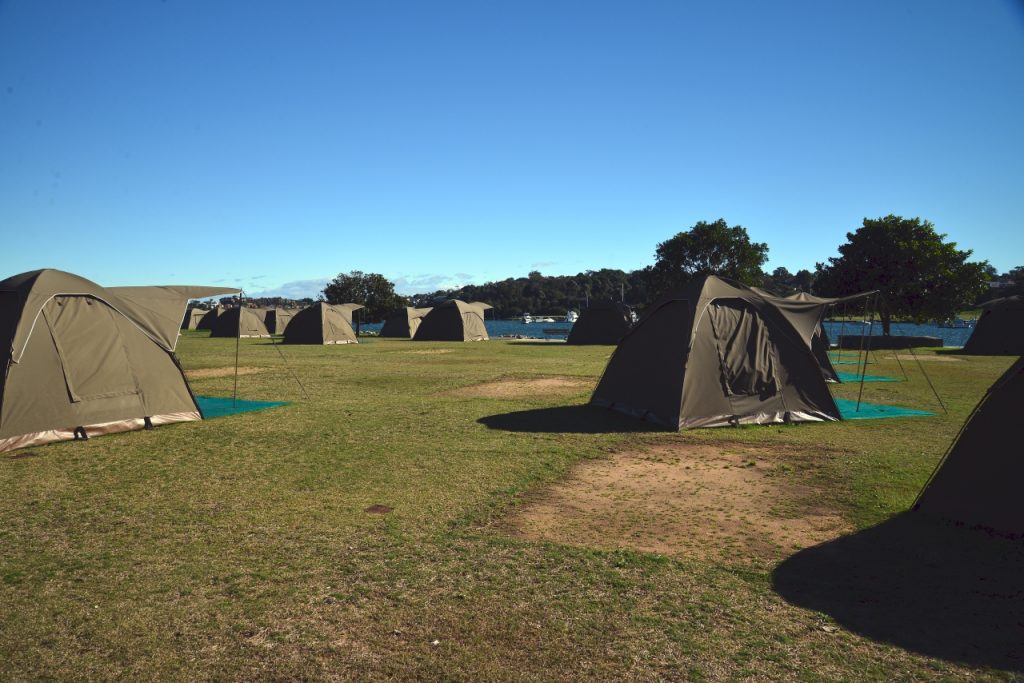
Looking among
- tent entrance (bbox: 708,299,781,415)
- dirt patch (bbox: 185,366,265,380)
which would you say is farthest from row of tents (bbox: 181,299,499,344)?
tent entrance (bbox: 708,299,781,415)

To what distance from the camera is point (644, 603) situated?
16.5 ft

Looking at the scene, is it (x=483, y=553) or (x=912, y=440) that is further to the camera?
(x=912, y=440)

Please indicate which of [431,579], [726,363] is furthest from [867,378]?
[431,579]

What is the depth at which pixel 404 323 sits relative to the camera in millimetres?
55031

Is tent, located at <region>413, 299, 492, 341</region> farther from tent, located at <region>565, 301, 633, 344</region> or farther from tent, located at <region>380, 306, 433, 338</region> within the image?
tent, located at <region>565, 301, 633, 344</region>

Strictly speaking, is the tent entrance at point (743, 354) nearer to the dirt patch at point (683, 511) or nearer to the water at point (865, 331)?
the dirt patch at point (683, 511)

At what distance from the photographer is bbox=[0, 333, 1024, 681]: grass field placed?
4.24m

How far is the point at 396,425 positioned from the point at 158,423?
4573mm

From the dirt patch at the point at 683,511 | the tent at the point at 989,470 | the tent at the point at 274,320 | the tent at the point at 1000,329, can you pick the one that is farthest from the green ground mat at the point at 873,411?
the tent at the point at 274,320

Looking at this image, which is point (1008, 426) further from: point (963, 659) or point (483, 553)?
point (483, 553)

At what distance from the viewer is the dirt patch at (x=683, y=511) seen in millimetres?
6367

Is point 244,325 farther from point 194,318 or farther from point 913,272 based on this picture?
point 913,272

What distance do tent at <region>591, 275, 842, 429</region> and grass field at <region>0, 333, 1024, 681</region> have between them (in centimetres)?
186

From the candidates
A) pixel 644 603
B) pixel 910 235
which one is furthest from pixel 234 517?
pixel 910 235
